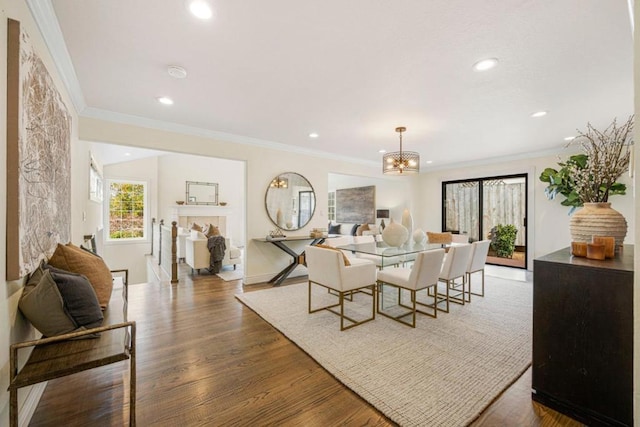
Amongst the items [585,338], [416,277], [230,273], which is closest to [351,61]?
[416,277]

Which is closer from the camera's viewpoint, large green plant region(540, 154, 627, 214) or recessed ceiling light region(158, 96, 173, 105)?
recessed ceiling light region(158, 96, 173, 105)

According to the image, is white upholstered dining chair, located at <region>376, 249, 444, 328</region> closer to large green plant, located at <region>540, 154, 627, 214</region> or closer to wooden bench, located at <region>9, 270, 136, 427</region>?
wooden bench, located at <region>9, 270, 136, 427</region>

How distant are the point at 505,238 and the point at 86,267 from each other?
7.59 m

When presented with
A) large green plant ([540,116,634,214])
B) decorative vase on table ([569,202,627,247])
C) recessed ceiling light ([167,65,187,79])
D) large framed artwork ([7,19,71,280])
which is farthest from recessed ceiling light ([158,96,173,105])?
decorative vase on table ([569,202,627,247])

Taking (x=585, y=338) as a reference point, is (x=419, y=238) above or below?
above

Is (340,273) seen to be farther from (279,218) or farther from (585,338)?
(279,218)

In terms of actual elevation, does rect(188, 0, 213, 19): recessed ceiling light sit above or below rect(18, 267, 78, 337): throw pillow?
above

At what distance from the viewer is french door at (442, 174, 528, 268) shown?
6.32 m

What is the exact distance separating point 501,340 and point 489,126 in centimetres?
277

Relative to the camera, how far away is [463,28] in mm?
1757

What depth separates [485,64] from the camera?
2172mm

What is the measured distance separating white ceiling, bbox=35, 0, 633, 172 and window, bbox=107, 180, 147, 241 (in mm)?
5119

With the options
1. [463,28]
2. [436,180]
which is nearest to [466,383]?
[463,28]

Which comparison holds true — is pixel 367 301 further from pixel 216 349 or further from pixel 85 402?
pixel 85 402
